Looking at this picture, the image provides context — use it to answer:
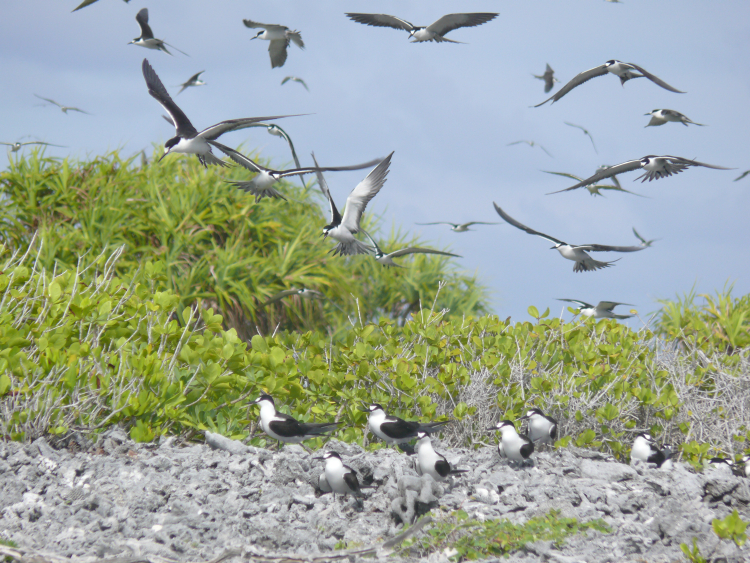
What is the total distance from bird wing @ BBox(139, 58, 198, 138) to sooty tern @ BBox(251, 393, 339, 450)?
119 inches

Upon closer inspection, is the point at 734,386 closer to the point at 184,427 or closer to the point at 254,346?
the point at 254,346

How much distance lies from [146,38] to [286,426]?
893 cm

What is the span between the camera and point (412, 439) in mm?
5387

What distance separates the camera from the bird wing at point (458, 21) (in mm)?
8688

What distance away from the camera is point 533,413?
5.60 metres

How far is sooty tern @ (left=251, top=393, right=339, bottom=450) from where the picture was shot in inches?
198

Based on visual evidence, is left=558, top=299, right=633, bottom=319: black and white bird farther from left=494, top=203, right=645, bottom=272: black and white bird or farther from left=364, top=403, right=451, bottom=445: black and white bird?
left=364, top=403, right=451, bottom=445: black and white bird

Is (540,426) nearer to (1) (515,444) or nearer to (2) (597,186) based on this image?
(1) (515,444)

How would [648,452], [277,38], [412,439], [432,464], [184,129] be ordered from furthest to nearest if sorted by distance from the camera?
[277,38] → [184,129] → [648,452] → [412,439] → [432,464]

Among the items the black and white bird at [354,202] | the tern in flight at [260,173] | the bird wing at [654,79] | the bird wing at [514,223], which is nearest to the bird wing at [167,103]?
the tern in flight at [260,173]

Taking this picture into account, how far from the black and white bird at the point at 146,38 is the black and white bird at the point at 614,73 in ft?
21.7

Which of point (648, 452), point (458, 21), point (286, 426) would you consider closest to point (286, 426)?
point (286, 426)

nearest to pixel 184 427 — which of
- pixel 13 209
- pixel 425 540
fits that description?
pixel 425 540

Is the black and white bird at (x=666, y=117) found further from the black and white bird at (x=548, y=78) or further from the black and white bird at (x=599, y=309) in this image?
the black and white bird at (x=548, y=78)
